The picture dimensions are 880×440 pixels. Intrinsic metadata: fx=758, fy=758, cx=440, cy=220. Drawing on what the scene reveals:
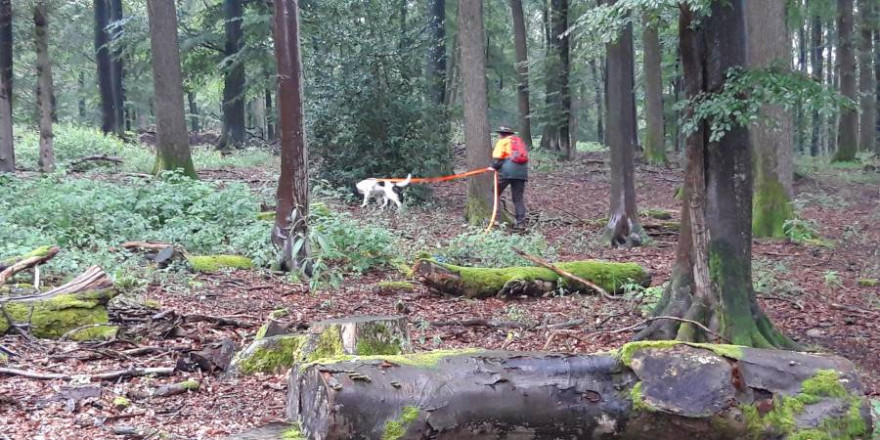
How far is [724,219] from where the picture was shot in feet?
20.1

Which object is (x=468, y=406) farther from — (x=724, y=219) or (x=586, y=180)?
(x=586, y=180)

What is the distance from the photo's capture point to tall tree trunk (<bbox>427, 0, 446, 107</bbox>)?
18.3m

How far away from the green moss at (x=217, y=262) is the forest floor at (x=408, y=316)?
28 cm

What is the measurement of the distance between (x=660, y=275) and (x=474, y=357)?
22.2ft

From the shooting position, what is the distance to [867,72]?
27.3 m

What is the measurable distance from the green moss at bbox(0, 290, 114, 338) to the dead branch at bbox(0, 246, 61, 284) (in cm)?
39

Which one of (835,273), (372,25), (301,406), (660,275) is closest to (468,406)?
(301,406)

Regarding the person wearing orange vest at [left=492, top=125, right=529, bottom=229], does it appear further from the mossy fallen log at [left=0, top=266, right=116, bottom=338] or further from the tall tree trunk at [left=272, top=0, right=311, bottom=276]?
the mossy fallen log at [left=0, top=266, right=116, bottom=338]

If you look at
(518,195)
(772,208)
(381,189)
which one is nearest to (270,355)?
(518,195)

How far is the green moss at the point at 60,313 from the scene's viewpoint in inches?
253

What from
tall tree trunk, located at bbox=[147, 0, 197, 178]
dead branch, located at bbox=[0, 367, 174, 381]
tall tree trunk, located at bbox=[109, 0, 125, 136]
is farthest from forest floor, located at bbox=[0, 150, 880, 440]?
tall tree trunk, located at bbox=[109, 0, 125, 136]

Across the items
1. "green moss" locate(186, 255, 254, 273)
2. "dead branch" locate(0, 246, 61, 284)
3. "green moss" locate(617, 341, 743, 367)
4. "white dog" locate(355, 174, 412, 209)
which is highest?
"white dog" locate(355, 174, 412, 209)

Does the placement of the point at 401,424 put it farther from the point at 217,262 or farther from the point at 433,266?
the point at 217,262

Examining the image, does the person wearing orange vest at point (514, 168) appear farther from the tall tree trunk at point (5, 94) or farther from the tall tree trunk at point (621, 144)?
the tall tree trunk at point (5, 94)
